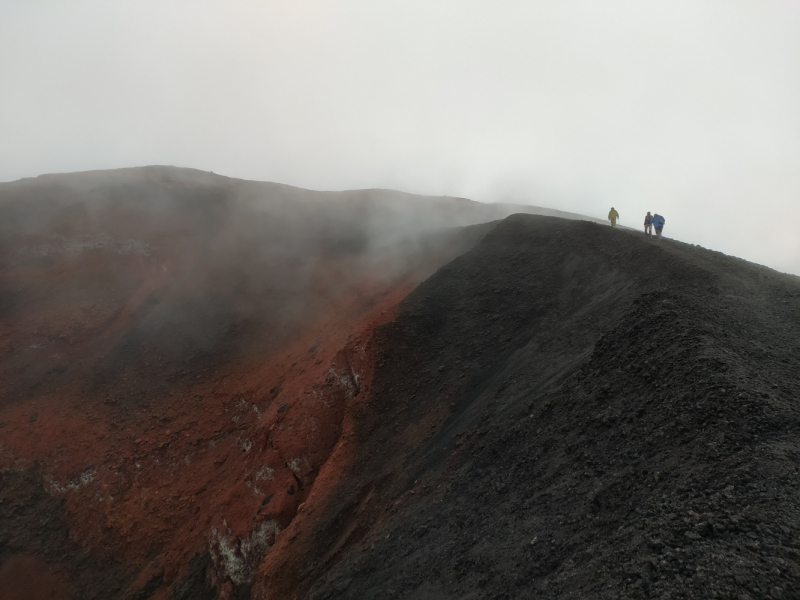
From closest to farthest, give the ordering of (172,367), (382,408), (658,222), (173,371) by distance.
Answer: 1. (382,408)
2. (658,222)
3. (173,371)
4. (172,367)

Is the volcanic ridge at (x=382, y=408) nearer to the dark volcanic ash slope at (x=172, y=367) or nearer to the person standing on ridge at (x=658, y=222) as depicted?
the dark volcanic ash slope at (x=172, y=367)

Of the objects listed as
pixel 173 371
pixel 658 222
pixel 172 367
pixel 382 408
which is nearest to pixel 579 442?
pixel 382 408

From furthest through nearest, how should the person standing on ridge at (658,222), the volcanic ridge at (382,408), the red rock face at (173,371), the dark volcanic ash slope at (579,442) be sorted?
the person standing on ridge at (658,222), the red rock face at (173,371), the volcanic ridge at (382,408), the dark volcanic ash slope at (579,442)

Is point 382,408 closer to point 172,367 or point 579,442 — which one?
point 579,442

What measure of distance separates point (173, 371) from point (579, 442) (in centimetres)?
1693

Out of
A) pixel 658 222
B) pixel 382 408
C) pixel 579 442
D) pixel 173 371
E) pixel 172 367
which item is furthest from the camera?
pixel 172 367

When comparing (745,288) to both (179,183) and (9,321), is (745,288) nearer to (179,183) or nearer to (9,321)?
(9,321)

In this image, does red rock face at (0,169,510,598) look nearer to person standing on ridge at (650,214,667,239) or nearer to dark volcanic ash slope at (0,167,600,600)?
dark volcanic ash slope at (0,167,600,600)

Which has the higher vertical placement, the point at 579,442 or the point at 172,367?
the point at 579,442

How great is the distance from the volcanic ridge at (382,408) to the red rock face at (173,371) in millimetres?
107

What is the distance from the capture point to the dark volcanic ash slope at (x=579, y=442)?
459cm

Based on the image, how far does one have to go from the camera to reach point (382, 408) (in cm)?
1257

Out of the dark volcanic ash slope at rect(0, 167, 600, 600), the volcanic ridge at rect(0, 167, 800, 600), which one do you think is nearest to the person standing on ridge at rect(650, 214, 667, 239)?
the volcanic ridge at rect(0, 167, 800, 600)

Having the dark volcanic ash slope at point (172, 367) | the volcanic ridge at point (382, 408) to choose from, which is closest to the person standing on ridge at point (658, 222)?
the volcanic ridge at point (382, 408)
